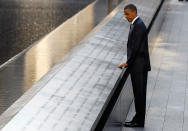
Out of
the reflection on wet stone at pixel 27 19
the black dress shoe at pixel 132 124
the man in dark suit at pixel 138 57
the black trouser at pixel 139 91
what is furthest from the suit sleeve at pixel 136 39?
the reflection on wet stone at pixel 27 19

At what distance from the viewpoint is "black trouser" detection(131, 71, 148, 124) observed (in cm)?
712

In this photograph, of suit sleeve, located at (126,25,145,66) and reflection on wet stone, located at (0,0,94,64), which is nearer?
suit sleeve, located at (126,25,145,66)

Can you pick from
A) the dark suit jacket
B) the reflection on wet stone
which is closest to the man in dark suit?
the dark suit jacket

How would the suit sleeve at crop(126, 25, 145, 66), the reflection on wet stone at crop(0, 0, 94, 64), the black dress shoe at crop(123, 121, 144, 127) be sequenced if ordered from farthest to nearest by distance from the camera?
the reflection on wet stone at crop(0, 0, 94, 64) < the black dress shoe at crop(123, 121, 144, 127) < the suit sleeve at crop(126, 25, 145, 66)

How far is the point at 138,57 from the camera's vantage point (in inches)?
276

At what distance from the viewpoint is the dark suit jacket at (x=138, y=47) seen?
6.93 meters

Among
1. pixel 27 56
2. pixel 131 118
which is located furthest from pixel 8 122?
pixel 27 56

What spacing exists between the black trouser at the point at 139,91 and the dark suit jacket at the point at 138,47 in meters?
0.10

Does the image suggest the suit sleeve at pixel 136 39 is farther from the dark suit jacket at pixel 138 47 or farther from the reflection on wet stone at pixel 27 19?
the reflection on wet stone at pixel 27 19

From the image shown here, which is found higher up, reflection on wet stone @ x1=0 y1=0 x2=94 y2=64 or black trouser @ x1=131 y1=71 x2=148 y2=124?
black trouser @ x1=131 y1=71 x2=148 y2=124

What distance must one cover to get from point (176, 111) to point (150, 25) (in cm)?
343

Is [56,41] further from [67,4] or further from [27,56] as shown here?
[67,4]

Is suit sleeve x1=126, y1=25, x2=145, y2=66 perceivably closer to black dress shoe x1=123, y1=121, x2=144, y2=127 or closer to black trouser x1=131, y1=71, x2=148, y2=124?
black trouser x1=131, y1=71, x2=148, y2=124

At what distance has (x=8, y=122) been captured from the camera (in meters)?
5.61
